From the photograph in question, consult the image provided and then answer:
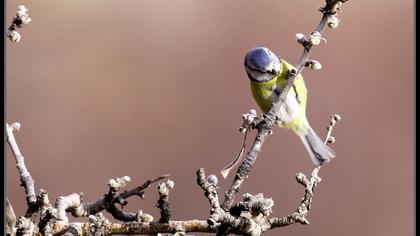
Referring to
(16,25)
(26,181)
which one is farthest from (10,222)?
(16,25)

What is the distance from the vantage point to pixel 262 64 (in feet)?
4.60

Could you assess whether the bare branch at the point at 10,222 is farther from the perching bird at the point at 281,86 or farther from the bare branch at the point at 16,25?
the perching bird at the point at 281,86

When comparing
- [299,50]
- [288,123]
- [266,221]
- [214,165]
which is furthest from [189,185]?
[266,221]

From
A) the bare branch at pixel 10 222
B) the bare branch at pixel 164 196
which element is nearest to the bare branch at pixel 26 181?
the bare branch at pixel 10 222

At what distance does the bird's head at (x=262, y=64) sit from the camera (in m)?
1.36

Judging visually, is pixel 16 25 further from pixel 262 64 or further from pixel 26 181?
pixel 262 64

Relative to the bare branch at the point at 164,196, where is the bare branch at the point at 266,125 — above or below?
above

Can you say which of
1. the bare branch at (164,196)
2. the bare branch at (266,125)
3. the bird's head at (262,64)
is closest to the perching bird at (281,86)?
the bird's head at (262,64)

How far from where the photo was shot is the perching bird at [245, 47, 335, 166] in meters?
1.39

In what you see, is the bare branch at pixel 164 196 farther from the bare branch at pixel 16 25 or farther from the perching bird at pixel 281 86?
the perching bird at pixel 281 86

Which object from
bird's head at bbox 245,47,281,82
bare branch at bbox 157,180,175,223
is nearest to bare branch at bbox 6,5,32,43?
bare branch at bbox 157,180,175,223

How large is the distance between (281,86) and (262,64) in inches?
3.8

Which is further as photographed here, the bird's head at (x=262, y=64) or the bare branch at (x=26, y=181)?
the bird's head at (x=262, y=64)

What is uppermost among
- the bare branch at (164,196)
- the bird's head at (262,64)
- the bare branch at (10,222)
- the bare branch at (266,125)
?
the bird's head at (262,64)
